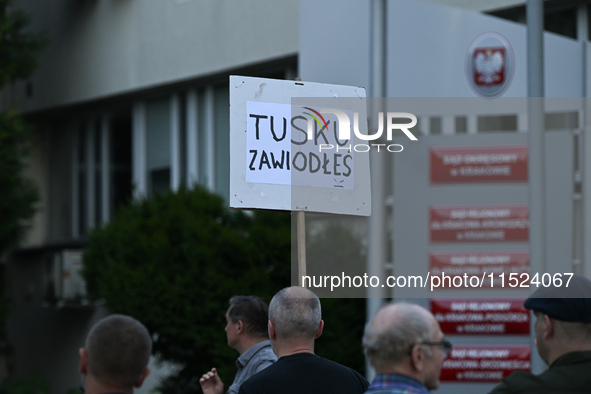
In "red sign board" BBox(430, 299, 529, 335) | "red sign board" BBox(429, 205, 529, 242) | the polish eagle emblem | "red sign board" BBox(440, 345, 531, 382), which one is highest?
the polish eagle emblem

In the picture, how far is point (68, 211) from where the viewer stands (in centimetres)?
1542

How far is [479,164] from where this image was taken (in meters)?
7.50

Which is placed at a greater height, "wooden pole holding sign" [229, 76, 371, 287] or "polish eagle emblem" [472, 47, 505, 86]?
"polish eagle emblem" [472, 47, 505, 86]

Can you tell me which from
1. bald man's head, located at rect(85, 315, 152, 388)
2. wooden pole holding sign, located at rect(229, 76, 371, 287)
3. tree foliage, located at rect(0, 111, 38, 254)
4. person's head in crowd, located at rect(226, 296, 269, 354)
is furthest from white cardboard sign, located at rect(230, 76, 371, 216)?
tree foliage, located at rect(0, 111, 38, 254)

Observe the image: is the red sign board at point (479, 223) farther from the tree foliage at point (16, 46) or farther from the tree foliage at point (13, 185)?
the tree foliage at point (16, 46)

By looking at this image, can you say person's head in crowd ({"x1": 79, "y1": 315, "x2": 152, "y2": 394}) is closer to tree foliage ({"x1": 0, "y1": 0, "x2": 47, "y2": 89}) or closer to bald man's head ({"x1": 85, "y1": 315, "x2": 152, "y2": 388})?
bald man's head ({"x1": 85, "y1": 315, "x2": 152, "y2": 388})

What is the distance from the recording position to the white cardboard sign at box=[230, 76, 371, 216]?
4.62 m

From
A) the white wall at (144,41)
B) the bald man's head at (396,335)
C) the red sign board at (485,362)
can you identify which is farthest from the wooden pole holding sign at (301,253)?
the white wall at (144,41)

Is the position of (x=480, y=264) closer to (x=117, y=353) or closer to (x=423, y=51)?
(x=423, y=51)

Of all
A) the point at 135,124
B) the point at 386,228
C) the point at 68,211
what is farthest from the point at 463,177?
the point at 68,211

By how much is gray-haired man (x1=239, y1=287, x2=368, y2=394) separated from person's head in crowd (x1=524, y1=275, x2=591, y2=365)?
104 cm

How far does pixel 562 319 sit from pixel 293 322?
48.6 inches

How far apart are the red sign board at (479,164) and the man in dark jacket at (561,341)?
481cm

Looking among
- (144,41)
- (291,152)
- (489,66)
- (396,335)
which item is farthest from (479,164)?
(144,41)
